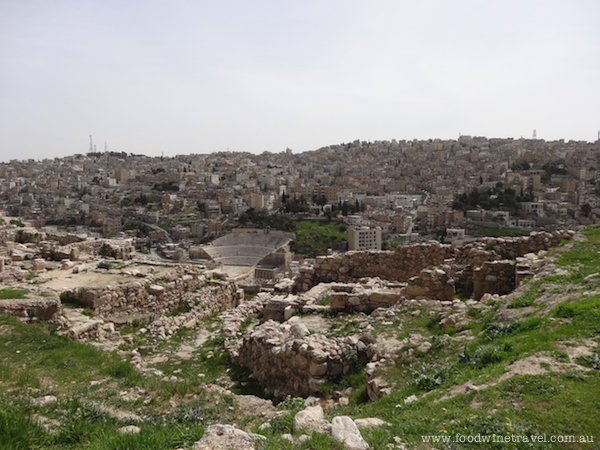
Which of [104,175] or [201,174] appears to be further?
[104,175]

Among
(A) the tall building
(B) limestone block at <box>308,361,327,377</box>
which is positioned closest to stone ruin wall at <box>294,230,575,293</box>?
(B) limestone block at <box>308,361,327,377</box>

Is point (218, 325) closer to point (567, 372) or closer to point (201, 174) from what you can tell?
point (567, 372)

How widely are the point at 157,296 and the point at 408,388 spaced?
7.96 metres

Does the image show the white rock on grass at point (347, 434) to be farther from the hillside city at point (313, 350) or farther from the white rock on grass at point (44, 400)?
the white rock on grass at point (44, 400)

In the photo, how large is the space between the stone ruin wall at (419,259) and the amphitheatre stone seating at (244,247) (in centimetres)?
5423

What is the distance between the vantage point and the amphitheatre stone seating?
66188 millimetres

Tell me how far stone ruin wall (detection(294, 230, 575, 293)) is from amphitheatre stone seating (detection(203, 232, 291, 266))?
54.2 m

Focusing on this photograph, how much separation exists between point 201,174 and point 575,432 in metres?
151

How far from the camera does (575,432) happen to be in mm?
2838

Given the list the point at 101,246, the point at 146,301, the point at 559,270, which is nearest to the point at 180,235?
the point at 101,246

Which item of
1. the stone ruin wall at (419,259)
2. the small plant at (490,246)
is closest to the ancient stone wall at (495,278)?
the stone ruin wall at (419,259)

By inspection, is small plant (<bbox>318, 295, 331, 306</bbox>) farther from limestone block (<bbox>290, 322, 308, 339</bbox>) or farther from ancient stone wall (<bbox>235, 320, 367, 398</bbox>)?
ancient stone wall (<bbox>235, 320, 367, 398</bbox>)

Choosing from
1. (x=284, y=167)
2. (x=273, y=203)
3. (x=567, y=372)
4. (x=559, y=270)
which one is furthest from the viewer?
(x=284, y=167)

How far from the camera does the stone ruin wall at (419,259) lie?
9.77 m
